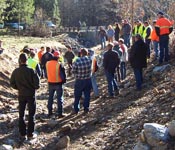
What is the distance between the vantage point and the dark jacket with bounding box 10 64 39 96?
970cm

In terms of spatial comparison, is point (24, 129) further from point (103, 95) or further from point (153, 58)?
point (153, 58)

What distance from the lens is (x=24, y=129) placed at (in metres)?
10.1

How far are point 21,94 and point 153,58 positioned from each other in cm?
942

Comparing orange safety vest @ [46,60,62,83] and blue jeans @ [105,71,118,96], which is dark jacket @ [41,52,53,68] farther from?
orange safety vest @ [46,60,62,83]

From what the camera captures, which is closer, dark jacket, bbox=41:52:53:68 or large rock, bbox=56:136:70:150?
large rock, bbox=56:136:70:150

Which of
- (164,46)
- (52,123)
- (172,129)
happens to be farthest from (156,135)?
(164,46)

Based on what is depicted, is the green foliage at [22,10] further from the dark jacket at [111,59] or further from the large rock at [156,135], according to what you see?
the large rock at [156,135]

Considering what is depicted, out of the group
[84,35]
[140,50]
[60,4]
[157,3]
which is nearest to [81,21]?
[60,4]

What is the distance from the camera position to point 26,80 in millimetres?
9758

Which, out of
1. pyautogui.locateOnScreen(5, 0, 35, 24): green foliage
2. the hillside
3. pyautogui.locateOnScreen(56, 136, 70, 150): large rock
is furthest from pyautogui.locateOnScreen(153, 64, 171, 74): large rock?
pyautogui.locateOnScreen(5, 0, 35, 24): green foliage

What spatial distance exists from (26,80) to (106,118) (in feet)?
8.21

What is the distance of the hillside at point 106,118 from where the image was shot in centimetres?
913

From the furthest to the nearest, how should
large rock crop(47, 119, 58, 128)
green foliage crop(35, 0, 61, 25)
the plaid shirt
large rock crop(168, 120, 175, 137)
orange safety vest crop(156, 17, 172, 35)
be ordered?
green foliage crop(35, 0, 61, 25) < orange safety vest crop(156, 17, 172, 35) < the plaid shirt < large rock crop(47, 119, 58, 128) < large rock crop(168, 120, 175, 137)

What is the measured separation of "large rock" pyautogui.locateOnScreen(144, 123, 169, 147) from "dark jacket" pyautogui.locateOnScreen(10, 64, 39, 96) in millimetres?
3419
